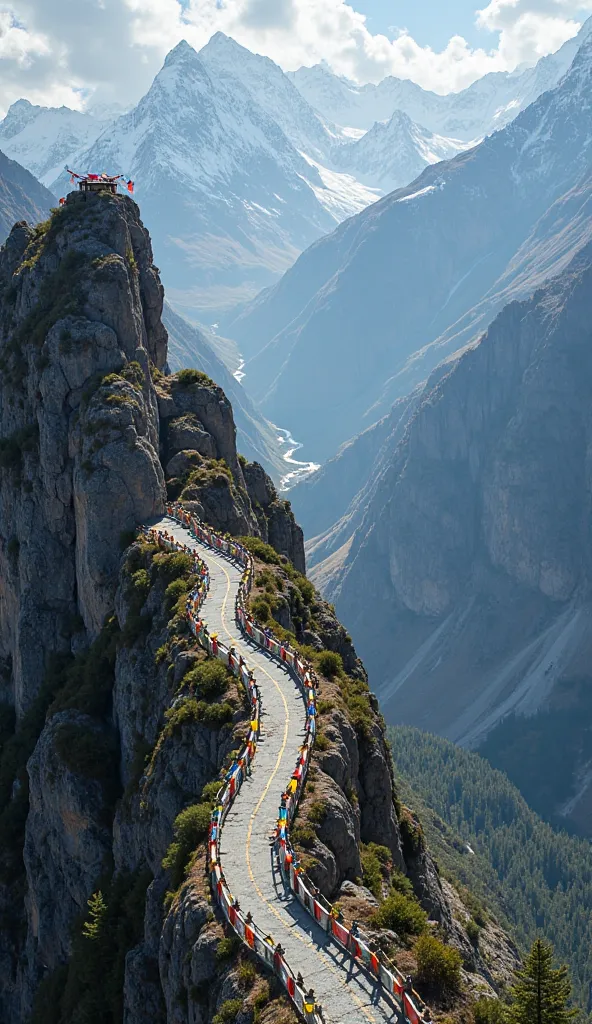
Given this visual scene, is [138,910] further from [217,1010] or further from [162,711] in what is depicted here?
[217,1010]

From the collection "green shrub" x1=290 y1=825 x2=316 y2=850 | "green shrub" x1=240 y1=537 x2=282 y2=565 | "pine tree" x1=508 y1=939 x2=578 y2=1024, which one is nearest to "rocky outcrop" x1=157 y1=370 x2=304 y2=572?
"green shrub" x1=240 y1=537 x2=282 y2=565

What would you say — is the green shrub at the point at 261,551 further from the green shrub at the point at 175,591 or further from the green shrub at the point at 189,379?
the green shrub at the point at 189,379

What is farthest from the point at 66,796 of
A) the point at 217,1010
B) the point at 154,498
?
the point at 217,1010

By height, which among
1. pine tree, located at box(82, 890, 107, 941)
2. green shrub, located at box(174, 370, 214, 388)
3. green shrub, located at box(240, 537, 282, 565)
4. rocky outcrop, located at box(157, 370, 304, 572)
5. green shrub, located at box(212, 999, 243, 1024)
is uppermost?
green shrub, located at box(174, 370, 214, 388)

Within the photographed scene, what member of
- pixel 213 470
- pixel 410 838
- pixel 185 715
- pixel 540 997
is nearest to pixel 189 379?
pixel 213 470

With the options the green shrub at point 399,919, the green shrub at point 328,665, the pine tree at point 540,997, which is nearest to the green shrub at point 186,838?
the green shrub at point 399,919

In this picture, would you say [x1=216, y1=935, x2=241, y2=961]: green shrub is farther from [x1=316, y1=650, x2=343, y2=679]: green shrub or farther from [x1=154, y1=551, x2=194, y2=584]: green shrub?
[x1=154, y1=551, x2=194, y2=584]: green shrub
